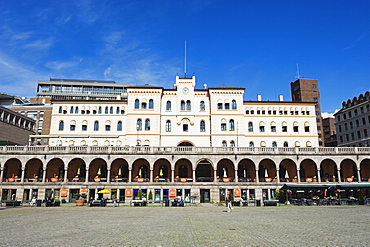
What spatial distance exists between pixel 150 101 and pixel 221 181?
70.7 ft

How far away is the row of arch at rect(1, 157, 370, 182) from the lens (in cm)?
5281

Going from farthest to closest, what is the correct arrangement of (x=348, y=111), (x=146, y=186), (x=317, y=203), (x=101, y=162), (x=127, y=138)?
(x=348, y=111) → (x=127, y=138) → (x=101, y=162) → (x=146, y=186) → (x=317, y=203)

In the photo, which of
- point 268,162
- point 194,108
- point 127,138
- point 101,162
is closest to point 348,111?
point 268,162

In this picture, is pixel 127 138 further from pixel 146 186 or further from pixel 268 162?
pixel 268 162

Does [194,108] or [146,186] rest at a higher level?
[194,108]

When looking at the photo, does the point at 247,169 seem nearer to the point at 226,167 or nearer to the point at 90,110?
the point at 226,167

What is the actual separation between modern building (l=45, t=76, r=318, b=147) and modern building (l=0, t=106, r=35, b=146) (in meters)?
11.9

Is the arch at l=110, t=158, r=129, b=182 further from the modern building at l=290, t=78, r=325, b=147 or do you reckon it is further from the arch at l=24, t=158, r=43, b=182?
the modern building at l=290, t=78, r=325, b=147

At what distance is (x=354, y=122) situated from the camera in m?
76.1

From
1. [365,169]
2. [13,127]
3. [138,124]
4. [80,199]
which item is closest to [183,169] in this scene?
[138,124]

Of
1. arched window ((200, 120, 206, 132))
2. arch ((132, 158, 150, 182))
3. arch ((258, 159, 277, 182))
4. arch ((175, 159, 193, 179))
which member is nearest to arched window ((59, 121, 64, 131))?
arch ((132, 158, 150, 182))

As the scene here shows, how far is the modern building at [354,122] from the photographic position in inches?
2813

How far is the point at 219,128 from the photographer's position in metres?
60.5

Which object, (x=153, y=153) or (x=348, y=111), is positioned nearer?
(x=153, y=153)
